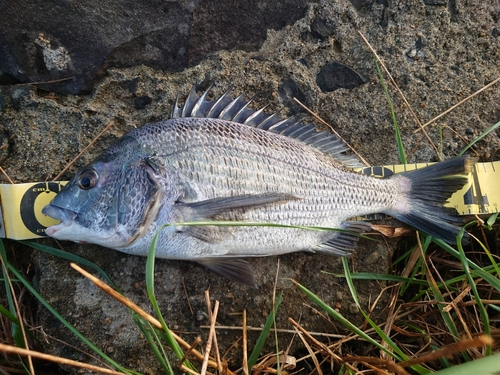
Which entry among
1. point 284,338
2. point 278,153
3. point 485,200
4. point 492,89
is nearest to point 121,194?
point 278,153

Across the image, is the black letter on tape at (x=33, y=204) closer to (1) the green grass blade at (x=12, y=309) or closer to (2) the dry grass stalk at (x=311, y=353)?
(1) the green grass blade at (x=12, y=309)

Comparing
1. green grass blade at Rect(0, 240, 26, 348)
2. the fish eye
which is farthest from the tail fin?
green grass blade at Rect(0, 240, 26, 348)

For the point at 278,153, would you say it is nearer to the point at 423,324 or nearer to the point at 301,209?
the point at 301,209

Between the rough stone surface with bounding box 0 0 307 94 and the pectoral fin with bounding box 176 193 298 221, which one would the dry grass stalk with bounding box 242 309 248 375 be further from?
the rough stone surface with bounding box 0 0 307 94

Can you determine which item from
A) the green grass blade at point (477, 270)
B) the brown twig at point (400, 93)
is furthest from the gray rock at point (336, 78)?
the green grass blade at point (477, 270)

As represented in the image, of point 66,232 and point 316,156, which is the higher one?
point 316,156

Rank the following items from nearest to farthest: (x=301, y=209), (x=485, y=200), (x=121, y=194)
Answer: (x=121, y=194)
(x=301, y=209)
(x=485, y=200)

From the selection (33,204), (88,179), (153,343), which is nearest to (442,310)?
(153,343)
